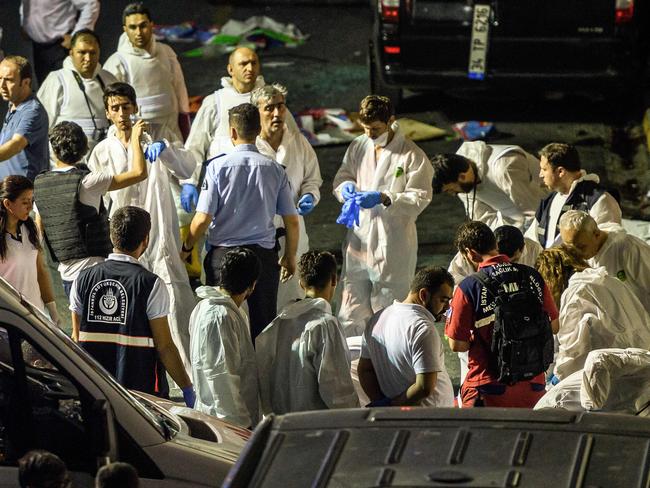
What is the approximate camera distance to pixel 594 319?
680cm

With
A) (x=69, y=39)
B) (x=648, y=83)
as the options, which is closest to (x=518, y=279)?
(x=69, y=39)

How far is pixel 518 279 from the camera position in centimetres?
634

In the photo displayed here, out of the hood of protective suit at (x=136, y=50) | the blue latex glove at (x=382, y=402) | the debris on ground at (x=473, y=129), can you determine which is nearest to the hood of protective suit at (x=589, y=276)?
the blue latex glove at (x=382, y=402)

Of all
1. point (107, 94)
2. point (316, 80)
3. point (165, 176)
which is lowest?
point (316, 80)

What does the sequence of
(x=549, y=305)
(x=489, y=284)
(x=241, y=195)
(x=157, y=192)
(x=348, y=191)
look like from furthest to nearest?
1. (x=348, y=191)
2. (x=157, y=192)
3. (x=241, y=195)
4. (x=549, y=305)
5. (x=489, y=284)

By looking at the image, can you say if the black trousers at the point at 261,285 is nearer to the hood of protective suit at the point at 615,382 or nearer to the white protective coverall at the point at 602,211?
the white protective coverall at the point at 602,211

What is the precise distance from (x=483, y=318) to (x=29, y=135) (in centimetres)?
353

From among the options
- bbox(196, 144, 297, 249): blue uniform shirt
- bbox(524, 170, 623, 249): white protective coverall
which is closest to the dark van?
bbox(524, 170, 623, 249): white protective coverall

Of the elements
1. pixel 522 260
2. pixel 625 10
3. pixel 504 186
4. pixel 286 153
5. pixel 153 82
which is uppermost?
pixel 625 10

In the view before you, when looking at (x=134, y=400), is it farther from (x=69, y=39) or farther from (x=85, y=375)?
(x=69, y=39)

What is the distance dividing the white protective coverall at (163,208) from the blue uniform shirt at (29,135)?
0.62 metres

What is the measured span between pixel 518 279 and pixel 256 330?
200 centimetres

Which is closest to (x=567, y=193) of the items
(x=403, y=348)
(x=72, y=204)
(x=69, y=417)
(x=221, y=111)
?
(x=403, y=348)

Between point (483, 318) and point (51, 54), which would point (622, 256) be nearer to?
point (483, 318)
